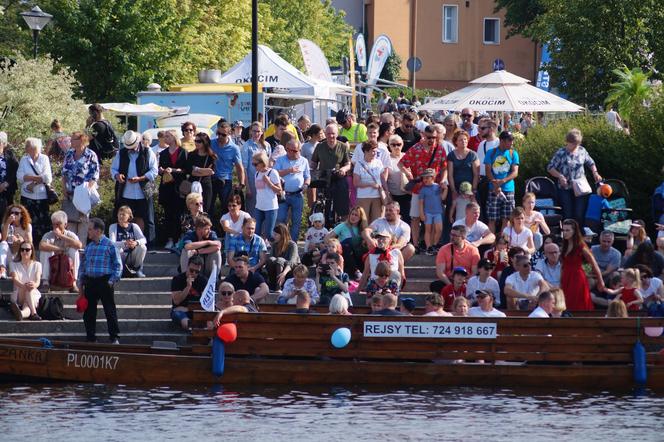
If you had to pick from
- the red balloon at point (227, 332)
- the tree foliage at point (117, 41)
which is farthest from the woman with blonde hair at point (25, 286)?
the tree foliage at point (117, 41)

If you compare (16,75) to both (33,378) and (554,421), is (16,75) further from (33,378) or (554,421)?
(554,421)

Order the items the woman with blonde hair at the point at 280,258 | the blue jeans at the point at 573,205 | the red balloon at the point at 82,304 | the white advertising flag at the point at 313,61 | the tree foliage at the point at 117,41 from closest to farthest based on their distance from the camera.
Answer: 1. the red balloon at the point at 82,304
2. the woman with blonde hair at the point at 280,258
3. the blue jeans at the point at 573,205
4. the tree foliage at the point at 117,41
5. the white advertising flag at the point at 313,61

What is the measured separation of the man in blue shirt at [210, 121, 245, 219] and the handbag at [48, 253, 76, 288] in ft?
9.41

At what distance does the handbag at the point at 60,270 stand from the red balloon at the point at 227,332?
3.65m

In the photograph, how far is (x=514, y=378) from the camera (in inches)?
714

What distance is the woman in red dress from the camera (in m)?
19.3

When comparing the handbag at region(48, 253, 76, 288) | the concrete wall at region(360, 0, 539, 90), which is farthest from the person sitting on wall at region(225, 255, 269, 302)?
the concrete wall at region(360, 0, 539, 90)

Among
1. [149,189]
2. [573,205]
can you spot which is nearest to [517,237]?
[573,205]

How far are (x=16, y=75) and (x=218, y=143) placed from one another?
23.0ft

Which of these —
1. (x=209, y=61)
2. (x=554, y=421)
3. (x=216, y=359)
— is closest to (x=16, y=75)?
(x=216, y=359)

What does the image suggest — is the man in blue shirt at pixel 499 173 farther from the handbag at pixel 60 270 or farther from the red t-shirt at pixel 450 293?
the handbag at pixel 60 270

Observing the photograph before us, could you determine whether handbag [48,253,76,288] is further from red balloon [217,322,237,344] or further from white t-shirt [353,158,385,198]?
white t-shirt [353,158,385,198]

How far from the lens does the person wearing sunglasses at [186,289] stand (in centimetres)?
1942

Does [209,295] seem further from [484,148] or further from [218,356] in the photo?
[484,148]
